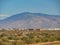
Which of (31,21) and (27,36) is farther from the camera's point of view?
(31,21)

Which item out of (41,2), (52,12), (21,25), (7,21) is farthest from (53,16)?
(7,21)

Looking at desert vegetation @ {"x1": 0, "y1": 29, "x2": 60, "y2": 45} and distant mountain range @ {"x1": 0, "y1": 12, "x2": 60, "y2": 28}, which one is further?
distant mountain range @ {"x1": 0, "y1": 12, "x2": 60, "y2": 28}

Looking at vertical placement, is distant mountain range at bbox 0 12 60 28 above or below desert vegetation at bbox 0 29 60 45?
above

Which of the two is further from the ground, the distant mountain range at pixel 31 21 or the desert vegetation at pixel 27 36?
the distant mountain range at pixel 31 21

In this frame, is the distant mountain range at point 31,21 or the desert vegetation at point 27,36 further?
the distant mountain range at point 31,21

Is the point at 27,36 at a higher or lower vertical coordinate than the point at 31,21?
lower
